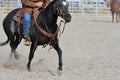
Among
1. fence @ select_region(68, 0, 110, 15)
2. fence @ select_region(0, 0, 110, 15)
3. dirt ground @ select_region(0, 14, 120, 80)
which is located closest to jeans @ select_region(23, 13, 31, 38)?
dirt ground @ select_region(0, 14, 120, 80)

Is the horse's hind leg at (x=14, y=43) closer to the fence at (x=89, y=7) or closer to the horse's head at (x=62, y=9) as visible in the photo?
the horse's head at (x=62, y=9)

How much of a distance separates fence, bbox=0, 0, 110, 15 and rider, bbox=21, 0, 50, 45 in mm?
24491

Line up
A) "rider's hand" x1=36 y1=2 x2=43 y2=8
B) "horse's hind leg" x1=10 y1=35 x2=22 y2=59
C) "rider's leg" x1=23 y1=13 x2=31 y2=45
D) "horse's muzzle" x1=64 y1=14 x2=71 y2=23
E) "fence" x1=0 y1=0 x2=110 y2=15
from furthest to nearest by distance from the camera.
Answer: "fence" x1=0 y1=0 x2=110 y2=15 → "horse's hind leg" x1=10 y1=35 x2=22 y2=59 → "rider's hand" x1=36 y1=2 x2=43 y2=8 → "rider's leg" x1=23 y1=13 x2=31 y2=45 → "horse's muzzle" x1=64 y1=14 x2=71 y2=23

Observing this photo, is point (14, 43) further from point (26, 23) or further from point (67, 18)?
point (67, 18)

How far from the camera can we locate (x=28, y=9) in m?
9.23

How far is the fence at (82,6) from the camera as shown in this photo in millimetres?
34125

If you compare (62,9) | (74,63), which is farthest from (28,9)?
(74,63)

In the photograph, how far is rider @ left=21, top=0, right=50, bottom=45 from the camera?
9.04 metres

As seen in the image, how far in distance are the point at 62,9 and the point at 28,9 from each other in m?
1.22

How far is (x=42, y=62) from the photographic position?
9945 mm

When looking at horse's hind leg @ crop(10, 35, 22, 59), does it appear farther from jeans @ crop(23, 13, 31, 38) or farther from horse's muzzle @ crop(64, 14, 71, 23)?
horse's muzzle @ crop(64, 14, 71, 23)

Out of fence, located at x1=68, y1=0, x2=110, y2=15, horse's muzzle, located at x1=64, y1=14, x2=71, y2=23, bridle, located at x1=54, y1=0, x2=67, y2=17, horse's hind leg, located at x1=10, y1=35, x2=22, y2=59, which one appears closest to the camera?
horse's muzzle, located at x1=64, y1=14, x2=71, y2=23

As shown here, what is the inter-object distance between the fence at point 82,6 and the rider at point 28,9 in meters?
24.5

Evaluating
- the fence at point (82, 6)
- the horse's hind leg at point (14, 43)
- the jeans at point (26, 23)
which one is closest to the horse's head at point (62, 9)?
the jeans at point (26, 23)
